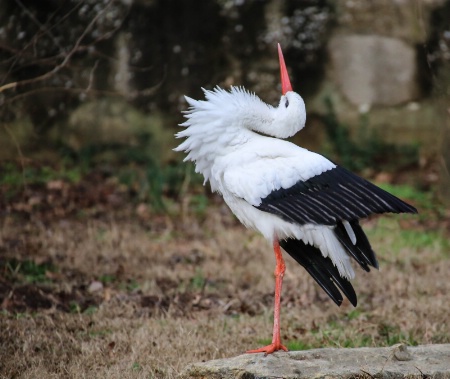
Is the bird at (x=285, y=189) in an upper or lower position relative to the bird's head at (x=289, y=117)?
lower

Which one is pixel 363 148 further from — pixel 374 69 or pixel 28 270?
pixel 28 270

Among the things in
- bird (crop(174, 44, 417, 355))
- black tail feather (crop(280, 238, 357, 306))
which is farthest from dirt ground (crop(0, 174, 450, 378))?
bird (crop(174, 44, 417, 355))

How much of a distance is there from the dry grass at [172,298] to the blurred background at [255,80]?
1869 millimetres

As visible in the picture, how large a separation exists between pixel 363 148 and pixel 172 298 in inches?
187

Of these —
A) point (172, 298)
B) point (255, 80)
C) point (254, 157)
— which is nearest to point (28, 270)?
point (172, 298)

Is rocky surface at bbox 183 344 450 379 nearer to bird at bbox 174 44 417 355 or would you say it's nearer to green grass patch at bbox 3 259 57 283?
bird at bbox 174 44 417 355

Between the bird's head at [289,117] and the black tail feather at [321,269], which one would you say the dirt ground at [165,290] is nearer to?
the black tail feather at [321,269]

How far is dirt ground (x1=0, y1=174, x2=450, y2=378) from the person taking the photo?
4652mm

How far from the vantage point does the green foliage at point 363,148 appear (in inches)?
387

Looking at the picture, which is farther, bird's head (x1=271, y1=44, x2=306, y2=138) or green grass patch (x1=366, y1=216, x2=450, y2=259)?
green grass patch (x1=366, y1=216, x2=450, y2=259)

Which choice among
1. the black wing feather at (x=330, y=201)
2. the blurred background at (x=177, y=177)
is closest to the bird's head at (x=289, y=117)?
the black wing feather at (x=330, y=201)

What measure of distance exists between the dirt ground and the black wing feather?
3.36ft

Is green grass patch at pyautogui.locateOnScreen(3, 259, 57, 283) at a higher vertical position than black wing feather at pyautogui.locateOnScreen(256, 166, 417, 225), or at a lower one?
lower

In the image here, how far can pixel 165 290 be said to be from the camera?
6.09 metres
